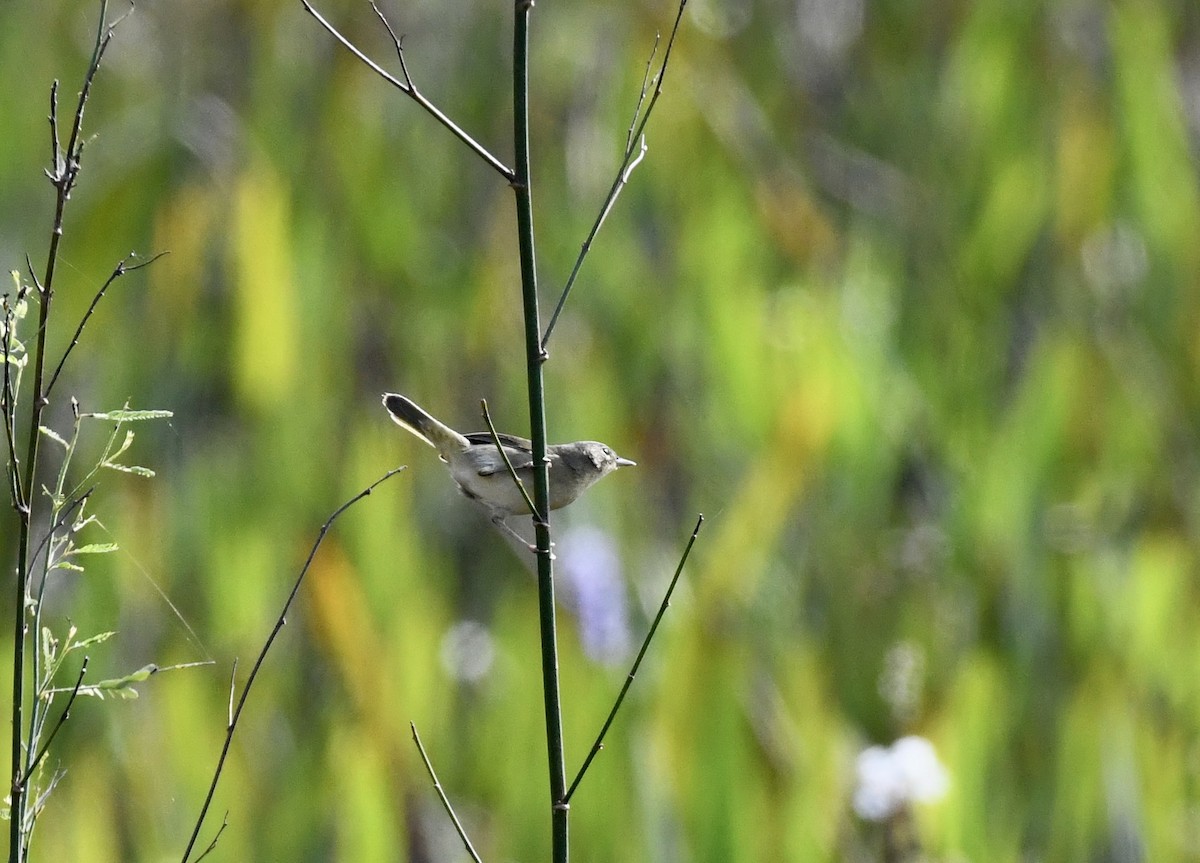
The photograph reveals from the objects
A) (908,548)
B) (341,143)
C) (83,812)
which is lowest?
(83,812)

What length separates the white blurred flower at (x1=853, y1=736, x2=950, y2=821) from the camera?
5.40 ft

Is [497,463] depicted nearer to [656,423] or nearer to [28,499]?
[28,499]

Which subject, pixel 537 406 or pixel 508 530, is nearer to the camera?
pixel 537 406

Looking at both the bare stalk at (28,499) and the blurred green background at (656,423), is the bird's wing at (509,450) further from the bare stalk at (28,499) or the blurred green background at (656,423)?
the bare stalk at (28,499)

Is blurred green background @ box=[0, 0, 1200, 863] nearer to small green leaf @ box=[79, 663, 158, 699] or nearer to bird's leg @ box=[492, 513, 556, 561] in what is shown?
bird's leg @ box=[492, 513, 556, 561]

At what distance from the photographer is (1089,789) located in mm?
1801

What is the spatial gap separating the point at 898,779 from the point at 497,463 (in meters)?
0.72

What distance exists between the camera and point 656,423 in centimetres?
236

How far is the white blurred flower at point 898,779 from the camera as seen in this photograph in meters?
1.65

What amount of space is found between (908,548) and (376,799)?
3.89 ft

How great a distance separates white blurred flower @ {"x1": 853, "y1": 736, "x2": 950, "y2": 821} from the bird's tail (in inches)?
27.6

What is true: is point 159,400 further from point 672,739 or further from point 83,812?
point 672,739

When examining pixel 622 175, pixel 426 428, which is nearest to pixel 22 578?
pixel 622 175

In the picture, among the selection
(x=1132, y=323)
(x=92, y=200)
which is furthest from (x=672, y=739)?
(x=1132, y=323)
